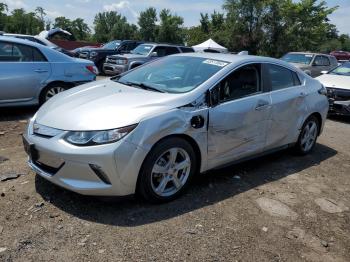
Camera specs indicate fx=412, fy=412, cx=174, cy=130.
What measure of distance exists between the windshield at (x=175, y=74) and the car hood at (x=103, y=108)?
0.24 m

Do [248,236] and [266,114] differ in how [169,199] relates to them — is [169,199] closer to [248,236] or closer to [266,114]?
[248,236]

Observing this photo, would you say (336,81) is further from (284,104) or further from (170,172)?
(170,172)

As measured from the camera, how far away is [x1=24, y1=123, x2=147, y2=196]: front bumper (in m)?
3.59

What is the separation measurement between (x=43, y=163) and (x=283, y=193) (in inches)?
106

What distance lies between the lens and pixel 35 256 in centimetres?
314

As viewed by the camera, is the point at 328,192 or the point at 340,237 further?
the point at 328,192

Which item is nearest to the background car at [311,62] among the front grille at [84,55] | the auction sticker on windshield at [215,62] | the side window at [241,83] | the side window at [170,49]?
the side window at [170,49]

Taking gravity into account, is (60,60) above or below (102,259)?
above

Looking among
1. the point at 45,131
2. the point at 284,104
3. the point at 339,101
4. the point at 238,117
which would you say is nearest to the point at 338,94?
the point at 339,101

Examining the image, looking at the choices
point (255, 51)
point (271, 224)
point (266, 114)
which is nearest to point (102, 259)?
point (271, 224)

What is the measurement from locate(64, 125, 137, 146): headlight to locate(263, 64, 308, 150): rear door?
226cm

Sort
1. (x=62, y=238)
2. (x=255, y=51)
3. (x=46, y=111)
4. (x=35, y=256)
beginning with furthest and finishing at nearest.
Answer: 1. (x=255, y=51)
2. (x=46, y=111)
3. (x=62, y=238)
4. (x=35, y=256)

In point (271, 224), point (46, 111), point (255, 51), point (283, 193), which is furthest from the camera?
point (255, 51)

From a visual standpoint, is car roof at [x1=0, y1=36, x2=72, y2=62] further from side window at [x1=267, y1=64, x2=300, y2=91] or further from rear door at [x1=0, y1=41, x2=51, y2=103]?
side window at [x1=267, y1=64, x2=300, y2=91]
